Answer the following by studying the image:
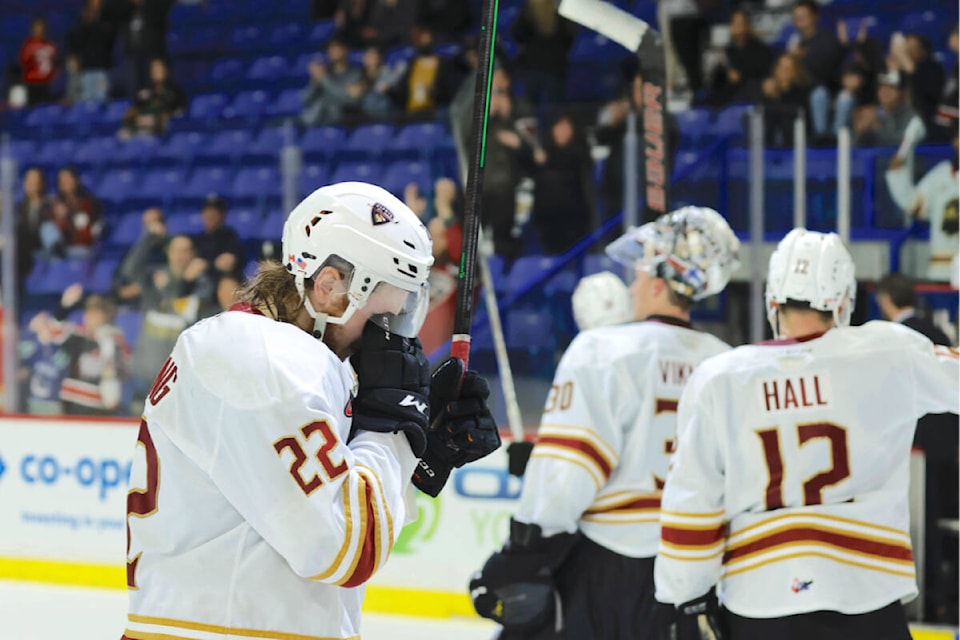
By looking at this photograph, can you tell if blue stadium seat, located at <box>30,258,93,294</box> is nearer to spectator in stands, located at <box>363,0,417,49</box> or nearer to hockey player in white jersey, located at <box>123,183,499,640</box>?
spectator in stands, located at <box>363,0,417,49</box>

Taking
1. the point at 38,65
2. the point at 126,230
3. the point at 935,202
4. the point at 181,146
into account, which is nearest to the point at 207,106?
the point at 38,65

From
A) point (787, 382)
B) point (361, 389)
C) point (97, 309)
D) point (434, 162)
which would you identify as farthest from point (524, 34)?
point (361, 389)

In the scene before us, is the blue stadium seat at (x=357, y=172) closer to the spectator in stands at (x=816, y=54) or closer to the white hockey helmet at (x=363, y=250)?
the spectator in stands at (x=816, y=54)

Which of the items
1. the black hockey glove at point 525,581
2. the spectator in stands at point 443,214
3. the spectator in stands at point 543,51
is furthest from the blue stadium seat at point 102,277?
the black hockey glove at point 525,581

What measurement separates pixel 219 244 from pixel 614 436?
11.4ft

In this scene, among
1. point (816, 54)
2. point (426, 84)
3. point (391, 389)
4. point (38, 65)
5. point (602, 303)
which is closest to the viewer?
point (391, 389)

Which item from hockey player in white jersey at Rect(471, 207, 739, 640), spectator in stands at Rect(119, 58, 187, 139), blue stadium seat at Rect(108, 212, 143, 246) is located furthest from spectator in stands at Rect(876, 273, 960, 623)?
spectator in stands at Rect(119, 58, 187, 139)

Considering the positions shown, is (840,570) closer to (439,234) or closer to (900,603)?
(900,603)

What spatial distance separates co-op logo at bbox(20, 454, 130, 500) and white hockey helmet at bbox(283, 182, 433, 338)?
4.14 m

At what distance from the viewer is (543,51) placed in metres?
7.72

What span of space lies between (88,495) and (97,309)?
33.1 inches

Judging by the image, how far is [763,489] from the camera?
2.42 meters

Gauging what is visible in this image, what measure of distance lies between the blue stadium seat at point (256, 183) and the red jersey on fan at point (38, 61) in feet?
14.8

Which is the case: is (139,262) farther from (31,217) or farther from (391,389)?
(391,389)
